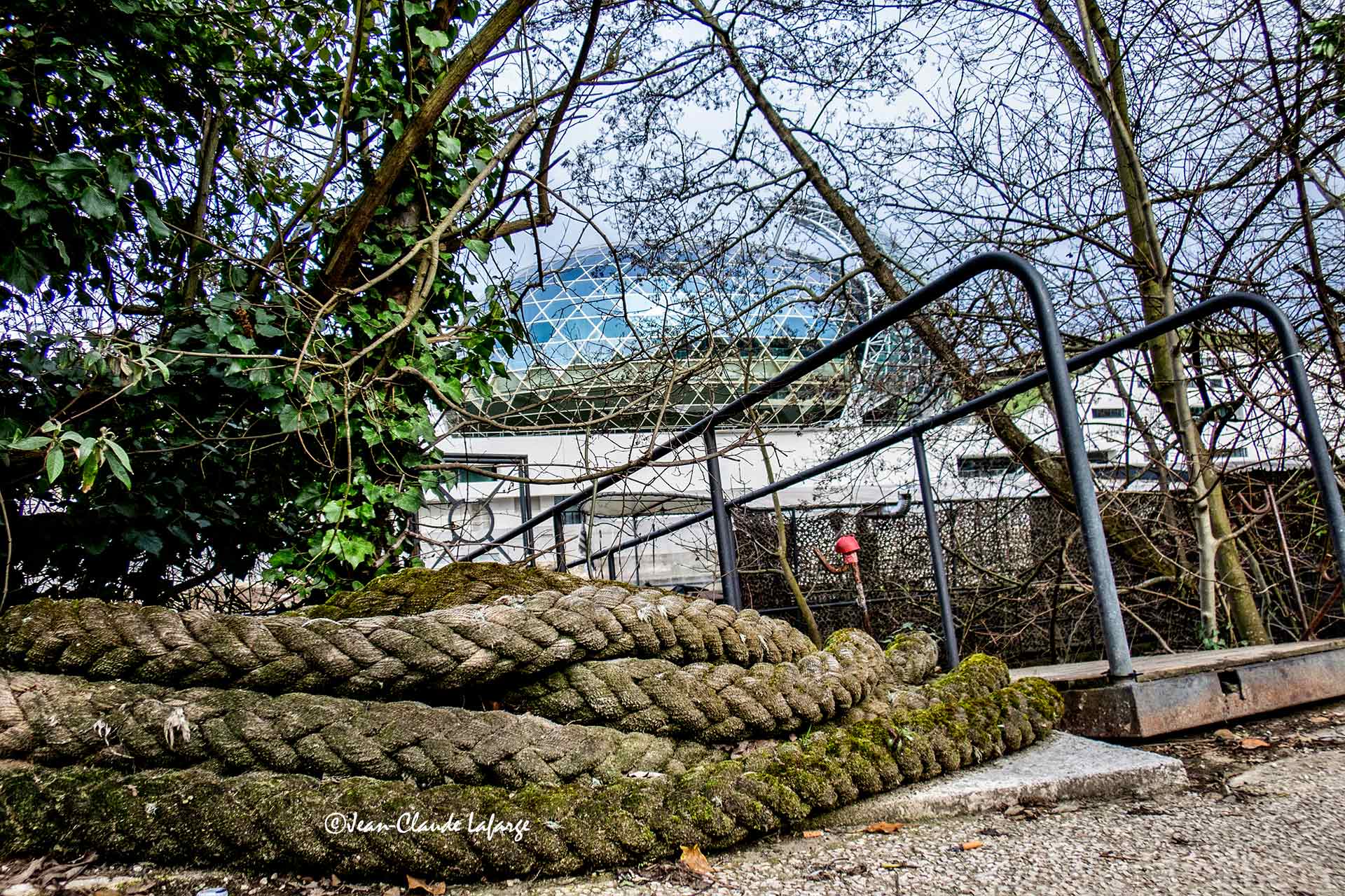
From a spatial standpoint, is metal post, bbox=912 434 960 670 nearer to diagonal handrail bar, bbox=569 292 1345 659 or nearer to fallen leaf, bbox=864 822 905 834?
diagonal handrail bar, bbox=569 292 1345 659

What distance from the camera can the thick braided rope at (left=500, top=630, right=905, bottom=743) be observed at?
1.26 metres

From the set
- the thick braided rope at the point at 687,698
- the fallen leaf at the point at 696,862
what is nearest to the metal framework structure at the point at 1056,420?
the thick braided rope at the point at 687,698

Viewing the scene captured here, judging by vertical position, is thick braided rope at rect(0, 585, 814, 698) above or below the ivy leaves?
below

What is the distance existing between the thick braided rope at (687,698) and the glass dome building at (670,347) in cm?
92

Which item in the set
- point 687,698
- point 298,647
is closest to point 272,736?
point 298,647

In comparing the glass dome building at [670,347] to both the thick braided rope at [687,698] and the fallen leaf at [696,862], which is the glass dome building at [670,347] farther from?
the fallen leaf at [696,862]

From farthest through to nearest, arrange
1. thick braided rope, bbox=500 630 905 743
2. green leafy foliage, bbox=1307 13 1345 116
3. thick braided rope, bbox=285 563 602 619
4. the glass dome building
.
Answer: green leafy foliage, bbox=1307 13 1345 116 → the glass dome building → thick braided rope, bbox=285 563 602 619 → thick braided rope, bbox=500 630 905 743

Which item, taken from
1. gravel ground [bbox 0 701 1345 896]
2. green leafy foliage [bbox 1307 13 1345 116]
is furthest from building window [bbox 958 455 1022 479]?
gravel ground [bbox 0 701 1345 896]

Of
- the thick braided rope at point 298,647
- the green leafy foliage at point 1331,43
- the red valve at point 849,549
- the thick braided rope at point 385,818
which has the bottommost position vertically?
the thick braided rope at point 385,818

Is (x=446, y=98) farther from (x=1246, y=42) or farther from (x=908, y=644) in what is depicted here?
(x=1246, y=42)

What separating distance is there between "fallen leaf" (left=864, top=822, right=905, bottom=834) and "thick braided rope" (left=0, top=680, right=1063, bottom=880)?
5 cm

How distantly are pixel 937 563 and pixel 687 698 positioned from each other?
3.26 feet

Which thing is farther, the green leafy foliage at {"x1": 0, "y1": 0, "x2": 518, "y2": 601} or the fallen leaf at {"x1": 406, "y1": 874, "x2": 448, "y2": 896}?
the green leafy foliage at {"x1": 0, "y1": 0, "x2": 518, "y2": 601}

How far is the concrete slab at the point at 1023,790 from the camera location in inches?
46.1
